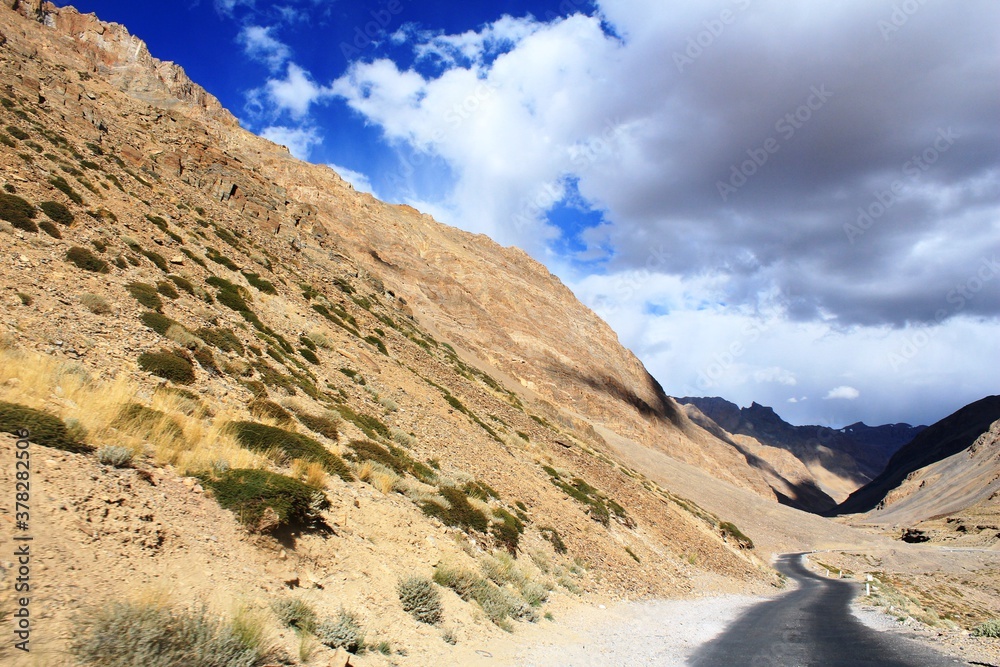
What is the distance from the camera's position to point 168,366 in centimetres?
1313

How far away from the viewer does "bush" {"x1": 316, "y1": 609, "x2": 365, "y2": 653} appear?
7.46 meters

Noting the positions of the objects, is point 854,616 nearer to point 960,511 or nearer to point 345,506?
point 345,506

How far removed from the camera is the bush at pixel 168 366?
12789 millimetres

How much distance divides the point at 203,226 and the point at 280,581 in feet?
88.2

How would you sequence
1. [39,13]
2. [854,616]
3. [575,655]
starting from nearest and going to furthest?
1. [575,655]
2. [854,616]
3. [39,13]

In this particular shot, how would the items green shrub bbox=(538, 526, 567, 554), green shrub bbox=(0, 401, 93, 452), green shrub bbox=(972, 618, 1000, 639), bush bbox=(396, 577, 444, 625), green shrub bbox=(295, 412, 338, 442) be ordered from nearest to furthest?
green shrub bbox=(0, 401, 93, 452)
bush bbox=(396, 577, 444, 625)
green shrub bbox=(972, 618, 1000, 639)
green shrub bbox=(295, 412, 338, 442)
green shrub bbox=(538, 526, 567, 554)

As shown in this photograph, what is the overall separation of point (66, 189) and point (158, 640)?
69.7 feet

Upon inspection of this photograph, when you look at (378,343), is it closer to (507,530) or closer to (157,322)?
(157,322)

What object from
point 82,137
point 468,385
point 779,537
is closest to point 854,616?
point 468,385

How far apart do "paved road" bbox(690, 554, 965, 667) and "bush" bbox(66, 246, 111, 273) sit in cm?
1943

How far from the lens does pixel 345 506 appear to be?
38.7ft

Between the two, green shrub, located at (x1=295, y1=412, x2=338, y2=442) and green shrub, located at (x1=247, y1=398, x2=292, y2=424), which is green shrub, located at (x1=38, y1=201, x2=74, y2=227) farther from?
green shrub, located at (x1=295, y1=412, x2=338, y2=442)

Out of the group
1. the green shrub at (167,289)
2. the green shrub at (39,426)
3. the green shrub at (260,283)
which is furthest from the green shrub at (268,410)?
the green shrub at (260,283)

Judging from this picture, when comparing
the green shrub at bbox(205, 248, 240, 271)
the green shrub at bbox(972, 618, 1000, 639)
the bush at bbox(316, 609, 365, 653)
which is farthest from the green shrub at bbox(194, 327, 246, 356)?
the green shrub at bbox(972, 618, 1000, 639)
